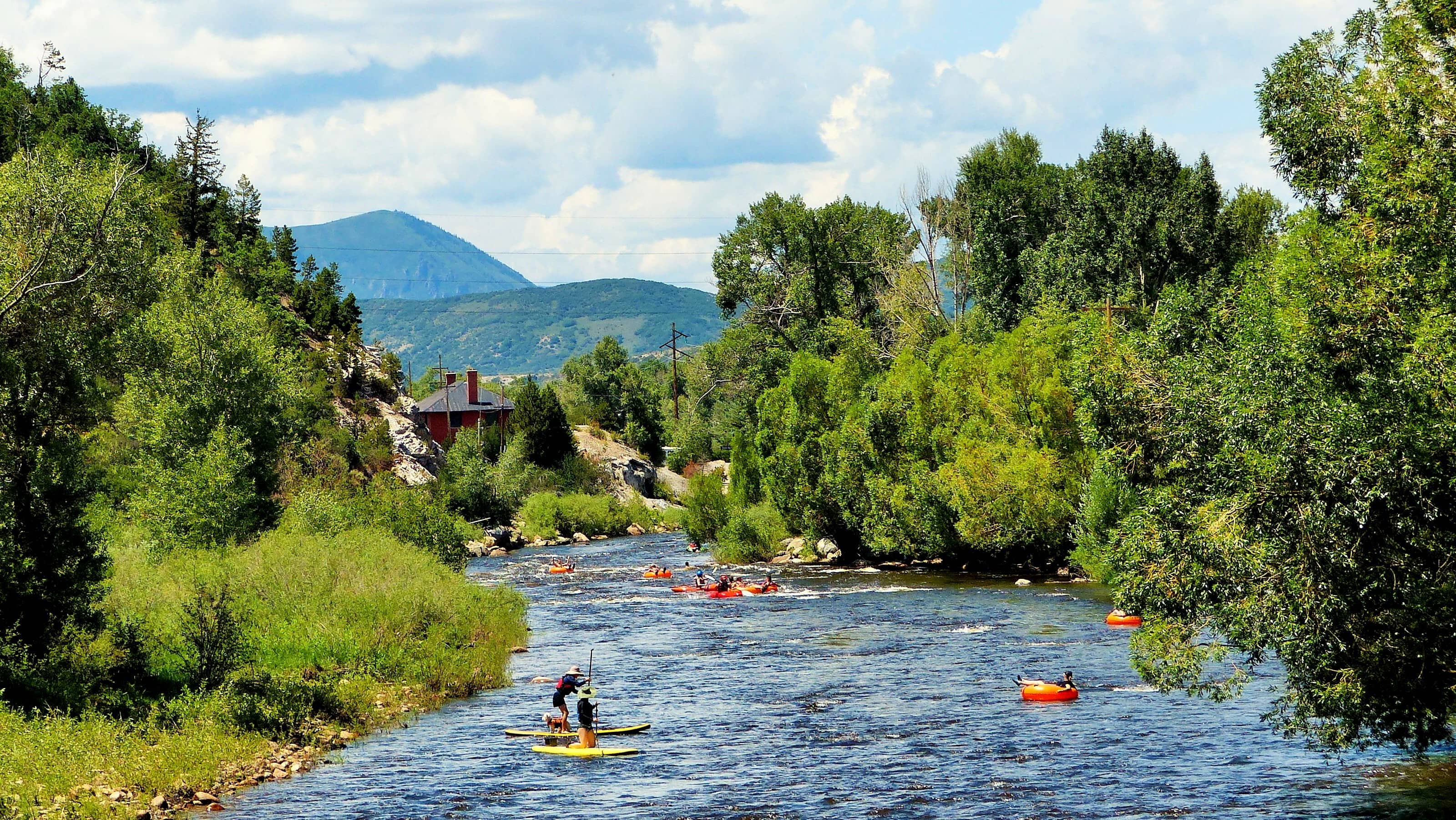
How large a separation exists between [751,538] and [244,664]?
157ft

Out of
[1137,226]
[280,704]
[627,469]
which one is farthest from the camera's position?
[627,469]

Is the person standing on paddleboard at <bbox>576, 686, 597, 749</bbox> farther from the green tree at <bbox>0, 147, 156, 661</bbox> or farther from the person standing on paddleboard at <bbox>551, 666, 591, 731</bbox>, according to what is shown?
the green tree at <bbox>0, 147, 156, 661</bbox>

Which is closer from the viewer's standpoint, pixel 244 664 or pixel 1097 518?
pixel 244 664

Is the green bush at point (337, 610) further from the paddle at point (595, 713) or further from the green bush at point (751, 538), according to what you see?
the green bush at point (751, 538)

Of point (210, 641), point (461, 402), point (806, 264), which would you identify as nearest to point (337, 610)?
point (210, 641)

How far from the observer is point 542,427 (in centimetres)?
12025

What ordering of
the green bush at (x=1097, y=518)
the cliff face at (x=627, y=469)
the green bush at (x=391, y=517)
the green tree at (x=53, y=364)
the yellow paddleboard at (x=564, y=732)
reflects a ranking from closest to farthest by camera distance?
1. the green tree at (x=53, y=364)
2. the yellow paddleboard at (x=564, y=732)
3. the green bush at (x=391, y=517)
4. the green bush at (x=1097, y=518)
5. the cliff face at (x=627, y=469)

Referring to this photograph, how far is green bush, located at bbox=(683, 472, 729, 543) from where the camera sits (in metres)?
82.4

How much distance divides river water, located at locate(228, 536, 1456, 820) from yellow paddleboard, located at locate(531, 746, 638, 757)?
7.8 inches

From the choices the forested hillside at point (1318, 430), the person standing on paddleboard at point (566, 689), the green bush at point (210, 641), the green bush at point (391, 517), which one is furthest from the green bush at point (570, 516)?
the person standing on paddleboard at point (566, 689)

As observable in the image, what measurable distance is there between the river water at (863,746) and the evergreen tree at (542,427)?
73.1 meters

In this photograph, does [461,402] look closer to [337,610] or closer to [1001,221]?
[1001,221]

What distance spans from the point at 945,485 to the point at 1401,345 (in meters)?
46.6

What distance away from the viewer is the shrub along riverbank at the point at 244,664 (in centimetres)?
2327
